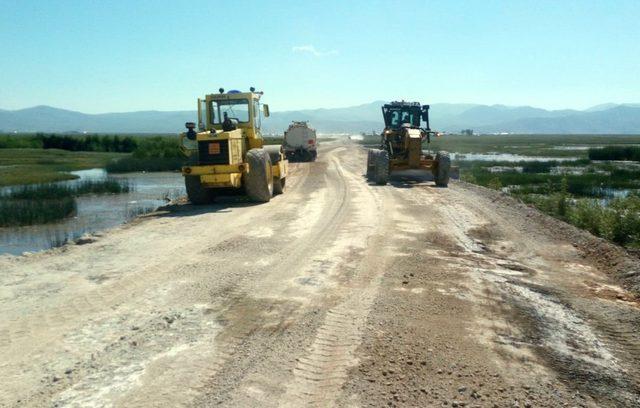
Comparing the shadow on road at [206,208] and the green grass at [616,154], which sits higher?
the shadow on road at [206,208]

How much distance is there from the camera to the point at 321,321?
5430mm

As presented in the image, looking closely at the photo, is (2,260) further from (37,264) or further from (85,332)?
Result: (85,332)

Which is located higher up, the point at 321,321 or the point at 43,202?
the point at 321,321

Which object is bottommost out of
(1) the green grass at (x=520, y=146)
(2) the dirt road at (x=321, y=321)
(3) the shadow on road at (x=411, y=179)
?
(1) the green grass at (x=520, y=146)

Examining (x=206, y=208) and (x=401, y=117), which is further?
(x=401, y=117)

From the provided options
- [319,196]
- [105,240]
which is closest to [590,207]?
[319,196]

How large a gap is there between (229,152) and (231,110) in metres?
2.22

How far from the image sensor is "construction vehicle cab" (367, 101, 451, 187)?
59.9 feet

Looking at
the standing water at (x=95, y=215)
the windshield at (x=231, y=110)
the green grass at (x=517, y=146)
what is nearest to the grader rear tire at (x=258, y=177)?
the windshield at (x=231, y=110)

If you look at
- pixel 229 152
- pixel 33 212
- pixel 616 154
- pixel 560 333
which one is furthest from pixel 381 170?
pixel 616 154

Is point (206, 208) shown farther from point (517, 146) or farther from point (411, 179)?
point (517, 146)

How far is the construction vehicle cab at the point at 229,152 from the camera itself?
13.4 metres

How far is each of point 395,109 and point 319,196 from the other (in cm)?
715

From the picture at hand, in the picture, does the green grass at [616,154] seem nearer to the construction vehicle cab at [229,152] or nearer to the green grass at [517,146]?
the green grass at [517,146]
